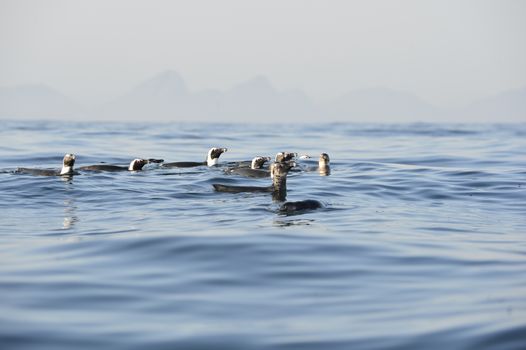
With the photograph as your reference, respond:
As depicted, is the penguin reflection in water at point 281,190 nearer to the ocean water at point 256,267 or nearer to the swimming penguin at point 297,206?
the swimming penguin at point 297,206

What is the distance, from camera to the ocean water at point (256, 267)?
25.7 ft

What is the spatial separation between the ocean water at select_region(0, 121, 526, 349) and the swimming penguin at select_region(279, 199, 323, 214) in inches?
10.1

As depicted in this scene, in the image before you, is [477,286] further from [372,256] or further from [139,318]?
[139,318]

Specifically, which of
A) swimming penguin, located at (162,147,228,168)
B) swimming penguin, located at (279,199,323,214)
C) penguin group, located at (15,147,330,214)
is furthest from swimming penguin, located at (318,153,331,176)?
swimming penguin, located at (279,199,323,214)

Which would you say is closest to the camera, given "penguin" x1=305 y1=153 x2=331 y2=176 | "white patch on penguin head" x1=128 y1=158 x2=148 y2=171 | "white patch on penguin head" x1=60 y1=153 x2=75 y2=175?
"white patch on penguin head" x1=60 y1=153 x2=75 y2=175

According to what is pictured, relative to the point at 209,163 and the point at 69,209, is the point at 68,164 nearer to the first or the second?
the point at 209,163

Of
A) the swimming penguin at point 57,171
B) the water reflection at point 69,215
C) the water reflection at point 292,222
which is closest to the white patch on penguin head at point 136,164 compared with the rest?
the swimming penguin at point 57,171

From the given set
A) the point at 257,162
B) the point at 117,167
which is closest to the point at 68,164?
→ the point at 117,167

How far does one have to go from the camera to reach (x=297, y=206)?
635 inches

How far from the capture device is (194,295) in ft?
30.3

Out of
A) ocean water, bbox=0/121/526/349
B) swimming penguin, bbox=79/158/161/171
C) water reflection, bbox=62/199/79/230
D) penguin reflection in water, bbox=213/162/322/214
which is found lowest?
ocean water, bbox=0/121/526/349

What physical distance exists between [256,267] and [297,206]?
5.44 meters

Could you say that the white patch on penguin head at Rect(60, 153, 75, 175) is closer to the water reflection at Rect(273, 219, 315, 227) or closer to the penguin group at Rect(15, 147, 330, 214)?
the penguin group at Rect(15, 147, 330, 214)

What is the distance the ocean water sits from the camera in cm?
783
